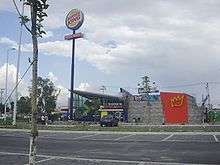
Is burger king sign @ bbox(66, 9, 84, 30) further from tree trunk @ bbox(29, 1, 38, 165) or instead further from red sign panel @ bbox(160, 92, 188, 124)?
tree trunk @ bbox(29, 1, 38, 165)

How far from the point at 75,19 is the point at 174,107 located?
76.8 feet

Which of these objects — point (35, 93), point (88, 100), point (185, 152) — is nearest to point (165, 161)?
point (185, 152)

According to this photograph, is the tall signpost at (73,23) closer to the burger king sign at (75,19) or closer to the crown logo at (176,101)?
the burger king sign at (75,19)

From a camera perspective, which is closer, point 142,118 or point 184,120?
point 184,120

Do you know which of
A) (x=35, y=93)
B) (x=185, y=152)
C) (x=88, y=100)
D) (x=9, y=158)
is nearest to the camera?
(x=35, y=93)

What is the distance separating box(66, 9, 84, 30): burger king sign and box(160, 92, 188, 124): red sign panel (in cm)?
1913

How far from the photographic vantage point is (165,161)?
17.5 metres

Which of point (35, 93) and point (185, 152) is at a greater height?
point (35, 93)

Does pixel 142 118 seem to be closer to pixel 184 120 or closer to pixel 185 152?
pixel 184 120

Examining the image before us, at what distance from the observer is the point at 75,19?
254 ft

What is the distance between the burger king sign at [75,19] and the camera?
76438 mm

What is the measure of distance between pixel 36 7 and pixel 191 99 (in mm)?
78249

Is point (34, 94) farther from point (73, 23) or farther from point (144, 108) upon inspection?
point (144, 108)

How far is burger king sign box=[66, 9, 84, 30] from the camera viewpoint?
251 feet
